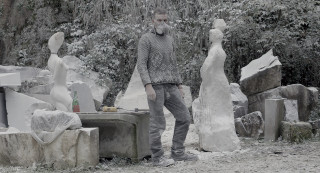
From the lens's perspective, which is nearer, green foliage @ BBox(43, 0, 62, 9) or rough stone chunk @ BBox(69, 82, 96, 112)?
rough stone chunk @ BBox(69, 82, 96, 112)

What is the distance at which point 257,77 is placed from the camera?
9.32 m

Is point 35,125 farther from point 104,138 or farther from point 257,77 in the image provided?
point 257,77

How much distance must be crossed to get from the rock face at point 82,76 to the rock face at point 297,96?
323cm

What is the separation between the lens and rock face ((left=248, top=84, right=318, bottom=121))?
9.15 m

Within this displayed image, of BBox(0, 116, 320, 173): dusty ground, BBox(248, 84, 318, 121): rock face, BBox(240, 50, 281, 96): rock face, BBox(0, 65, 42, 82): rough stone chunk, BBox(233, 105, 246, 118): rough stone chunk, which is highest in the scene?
BBox(0, 65, 42, 82): rough stone chunk

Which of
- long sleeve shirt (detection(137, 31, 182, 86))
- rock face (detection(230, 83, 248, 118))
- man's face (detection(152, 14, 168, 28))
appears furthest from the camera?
rock face (detection(230, 83, 248, 118))

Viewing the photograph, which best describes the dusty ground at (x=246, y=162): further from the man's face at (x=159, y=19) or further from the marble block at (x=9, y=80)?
the marble block at (x=9, y=80)

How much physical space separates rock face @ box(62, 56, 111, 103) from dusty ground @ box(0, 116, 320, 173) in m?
3.73

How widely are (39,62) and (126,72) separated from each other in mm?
2139

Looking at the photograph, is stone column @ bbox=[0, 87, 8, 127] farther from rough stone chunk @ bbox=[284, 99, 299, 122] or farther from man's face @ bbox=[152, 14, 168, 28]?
rough stone chunk @ bbox=[284, 99, 299, 122]

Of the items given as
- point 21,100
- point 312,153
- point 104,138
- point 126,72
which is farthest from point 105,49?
point 312,153

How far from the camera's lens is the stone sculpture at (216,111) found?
7.00m

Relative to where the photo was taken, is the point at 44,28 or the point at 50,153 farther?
the point at 44,28

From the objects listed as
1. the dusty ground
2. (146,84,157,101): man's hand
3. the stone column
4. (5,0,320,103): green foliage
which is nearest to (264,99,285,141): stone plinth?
the dusty ground
